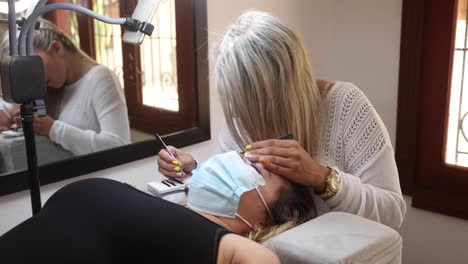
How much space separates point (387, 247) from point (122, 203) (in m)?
0.56

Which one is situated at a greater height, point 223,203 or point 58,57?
point 58,57

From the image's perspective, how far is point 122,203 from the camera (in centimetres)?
102

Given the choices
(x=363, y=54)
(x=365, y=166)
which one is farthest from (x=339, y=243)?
(x=363, y=54)

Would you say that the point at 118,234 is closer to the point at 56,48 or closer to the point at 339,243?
the point at 339,243

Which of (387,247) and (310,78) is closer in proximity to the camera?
(387,247)

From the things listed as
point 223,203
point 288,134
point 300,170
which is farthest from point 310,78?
point 223,203

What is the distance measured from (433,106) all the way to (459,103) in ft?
0.36

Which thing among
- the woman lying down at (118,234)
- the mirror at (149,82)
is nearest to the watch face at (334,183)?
the woman lying down at (118,234)

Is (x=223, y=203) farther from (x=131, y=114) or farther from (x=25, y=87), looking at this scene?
(x=131, y=114)

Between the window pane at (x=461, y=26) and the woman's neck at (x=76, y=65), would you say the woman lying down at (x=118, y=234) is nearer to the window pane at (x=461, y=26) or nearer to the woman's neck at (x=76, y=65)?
the woman's neck at (x=76, y=65)

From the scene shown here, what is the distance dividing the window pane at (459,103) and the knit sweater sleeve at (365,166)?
3.45 feet

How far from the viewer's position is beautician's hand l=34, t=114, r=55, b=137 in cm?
163

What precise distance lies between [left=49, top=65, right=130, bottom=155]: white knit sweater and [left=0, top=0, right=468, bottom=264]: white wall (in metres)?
0.23

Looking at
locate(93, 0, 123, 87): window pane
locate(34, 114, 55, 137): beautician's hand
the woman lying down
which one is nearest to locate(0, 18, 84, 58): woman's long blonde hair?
locate(93, 0, 123, 87): window pane
